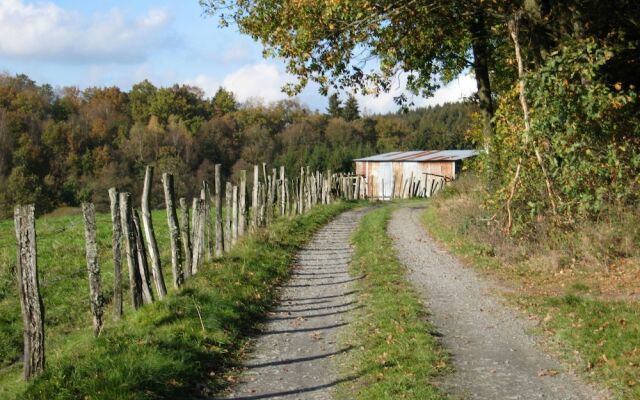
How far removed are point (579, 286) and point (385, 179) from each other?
155ft

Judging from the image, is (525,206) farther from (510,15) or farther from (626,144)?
(510,15)

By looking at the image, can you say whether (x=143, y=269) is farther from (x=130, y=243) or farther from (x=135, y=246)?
(x=130, y=243)

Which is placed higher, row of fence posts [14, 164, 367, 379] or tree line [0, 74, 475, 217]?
tree line [0, 74, 475, 217]

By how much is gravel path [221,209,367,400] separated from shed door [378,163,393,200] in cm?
4248

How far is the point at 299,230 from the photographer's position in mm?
22156

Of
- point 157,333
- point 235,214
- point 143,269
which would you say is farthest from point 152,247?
point 235,214

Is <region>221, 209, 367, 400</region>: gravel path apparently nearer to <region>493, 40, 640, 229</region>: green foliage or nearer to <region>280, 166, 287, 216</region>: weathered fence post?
<region>493, 40, 640, 229</region>: green foliage

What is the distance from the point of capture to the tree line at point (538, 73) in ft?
40.9

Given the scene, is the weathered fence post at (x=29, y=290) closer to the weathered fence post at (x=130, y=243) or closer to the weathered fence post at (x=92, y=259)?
the weathered fence post at (x=92, y=259)

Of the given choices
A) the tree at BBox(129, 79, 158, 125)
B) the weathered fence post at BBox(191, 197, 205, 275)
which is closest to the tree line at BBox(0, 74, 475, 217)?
the tree at BBox(129, 79, 158, 125)

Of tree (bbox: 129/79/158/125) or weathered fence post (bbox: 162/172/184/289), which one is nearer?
weathered fence post (bbox: 162/172/184/289)

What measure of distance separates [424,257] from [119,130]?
85.0 meters

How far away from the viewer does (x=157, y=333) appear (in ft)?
29.7

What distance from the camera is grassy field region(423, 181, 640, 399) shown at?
7750mm
